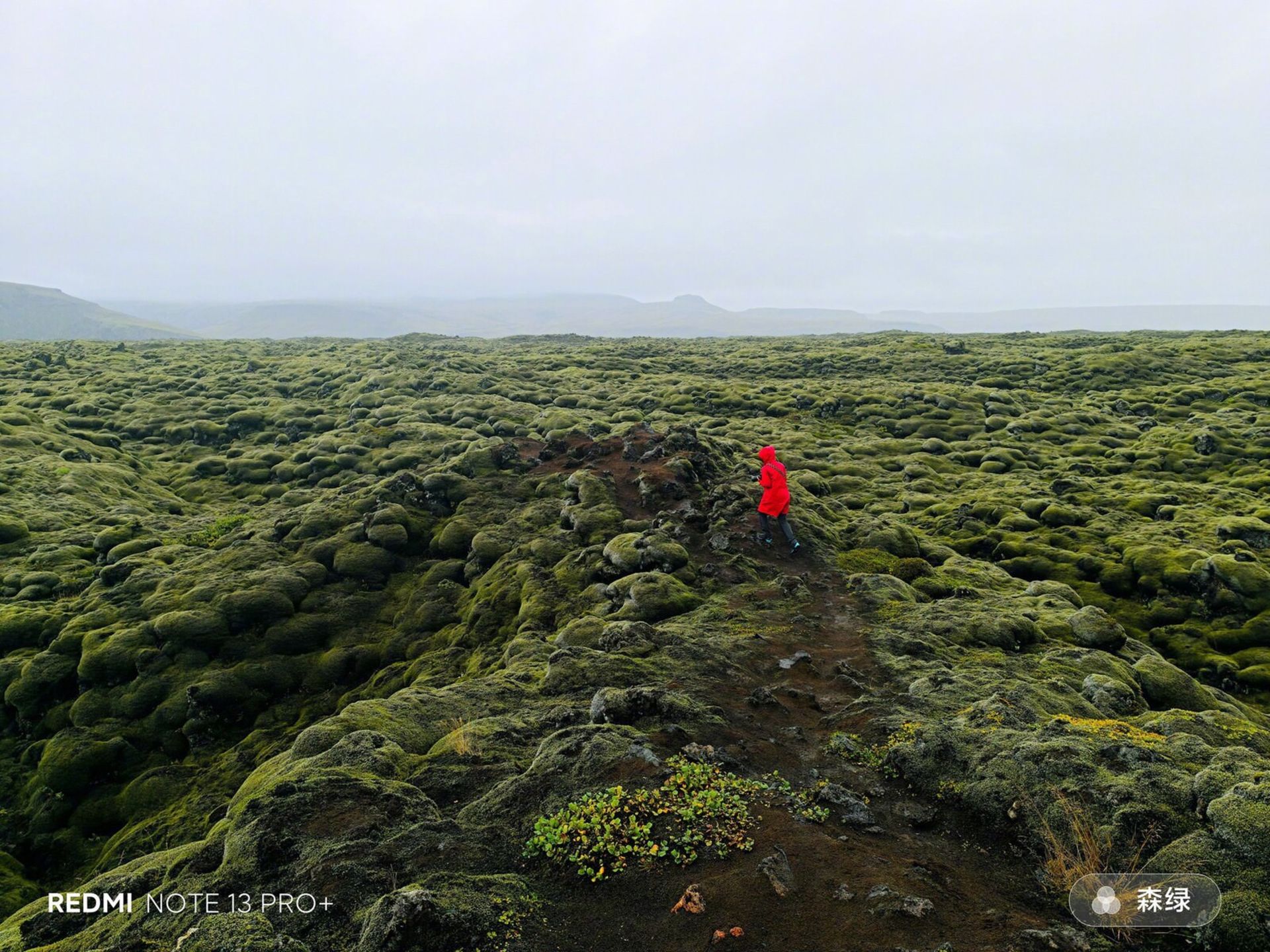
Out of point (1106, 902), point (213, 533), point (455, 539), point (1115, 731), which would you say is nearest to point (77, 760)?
point (455, 539)

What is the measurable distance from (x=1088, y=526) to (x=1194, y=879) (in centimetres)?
2556

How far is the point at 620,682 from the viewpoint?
1332 centimetres

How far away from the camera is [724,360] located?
88.7 meters

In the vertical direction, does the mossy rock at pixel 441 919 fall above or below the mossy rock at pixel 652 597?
above

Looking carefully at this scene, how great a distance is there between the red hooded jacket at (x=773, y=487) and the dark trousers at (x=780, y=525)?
226 millimetres

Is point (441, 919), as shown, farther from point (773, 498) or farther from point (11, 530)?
point (11, 530)

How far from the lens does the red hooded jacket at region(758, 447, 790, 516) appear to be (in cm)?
2161

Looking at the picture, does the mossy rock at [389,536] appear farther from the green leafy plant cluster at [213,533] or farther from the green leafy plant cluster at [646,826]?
the green leafy plant cluster at [646,826]

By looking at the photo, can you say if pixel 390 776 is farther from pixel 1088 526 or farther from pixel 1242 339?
pixel 1242 339

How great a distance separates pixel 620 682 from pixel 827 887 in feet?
21.4

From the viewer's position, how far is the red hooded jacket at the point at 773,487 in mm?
21609

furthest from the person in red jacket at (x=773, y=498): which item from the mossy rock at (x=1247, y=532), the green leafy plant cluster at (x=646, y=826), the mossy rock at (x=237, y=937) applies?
the mossy rock at (x=1247, y=532)

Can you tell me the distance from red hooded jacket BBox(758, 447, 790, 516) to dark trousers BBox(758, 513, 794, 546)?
23cm

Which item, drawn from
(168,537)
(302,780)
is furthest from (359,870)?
(168,537)
